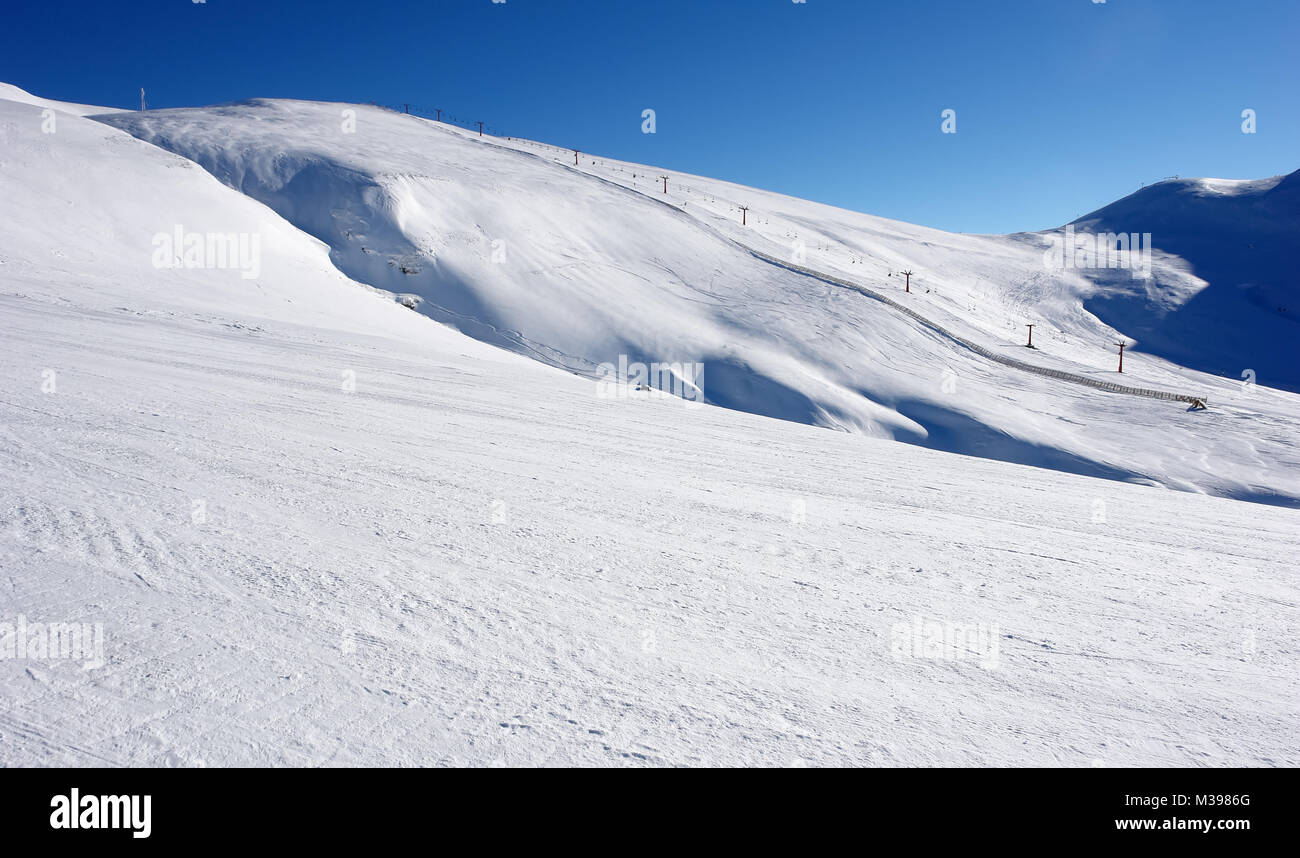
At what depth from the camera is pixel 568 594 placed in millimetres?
3729

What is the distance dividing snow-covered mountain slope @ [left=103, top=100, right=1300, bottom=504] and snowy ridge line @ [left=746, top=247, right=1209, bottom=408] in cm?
51

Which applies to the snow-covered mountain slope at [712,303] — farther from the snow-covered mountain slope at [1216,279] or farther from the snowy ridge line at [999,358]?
the snow-covered mountain slope at [1216,279]

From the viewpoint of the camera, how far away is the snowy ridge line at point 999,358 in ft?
67.8

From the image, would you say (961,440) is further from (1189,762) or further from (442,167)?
(442,167)

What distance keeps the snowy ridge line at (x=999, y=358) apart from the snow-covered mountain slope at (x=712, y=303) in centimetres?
51

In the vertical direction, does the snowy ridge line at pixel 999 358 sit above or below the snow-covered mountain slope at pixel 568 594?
above

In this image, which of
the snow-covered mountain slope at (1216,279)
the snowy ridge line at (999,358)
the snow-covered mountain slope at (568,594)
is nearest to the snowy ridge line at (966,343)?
the snowy ridge line at (999,358)

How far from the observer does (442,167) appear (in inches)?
1049

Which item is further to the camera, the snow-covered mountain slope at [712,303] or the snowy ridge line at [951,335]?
the snowy ridge line at [951,335]

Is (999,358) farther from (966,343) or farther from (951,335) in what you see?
(951,335)

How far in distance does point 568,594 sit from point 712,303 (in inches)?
760

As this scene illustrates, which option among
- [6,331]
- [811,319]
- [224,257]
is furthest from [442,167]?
[6,331]

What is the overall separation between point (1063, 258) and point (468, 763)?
47.7 meters

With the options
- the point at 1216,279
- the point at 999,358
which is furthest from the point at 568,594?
the point at 1216,279
